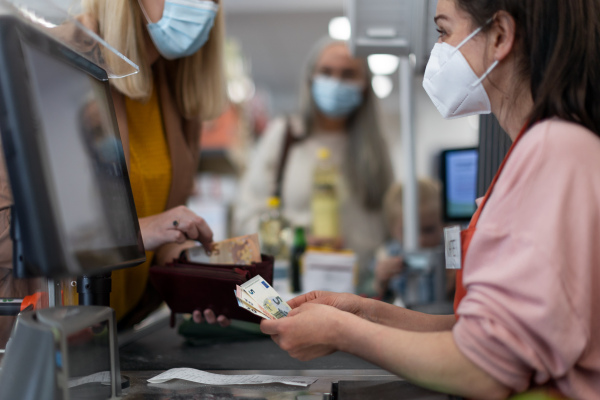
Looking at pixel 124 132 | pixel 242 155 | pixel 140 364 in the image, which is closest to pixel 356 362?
pixel 140 364

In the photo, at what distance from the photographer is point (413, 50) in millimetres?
1741

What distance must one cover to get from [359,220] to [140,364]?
1626 millimetres

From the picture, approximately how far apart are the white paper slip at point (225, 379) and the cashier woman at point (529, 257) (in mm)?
168

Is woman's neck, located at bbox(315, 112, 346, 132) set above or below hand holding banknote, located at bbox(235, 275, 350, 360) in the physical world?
above

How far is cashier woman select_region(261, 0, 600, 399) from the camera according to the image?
27.0 inches

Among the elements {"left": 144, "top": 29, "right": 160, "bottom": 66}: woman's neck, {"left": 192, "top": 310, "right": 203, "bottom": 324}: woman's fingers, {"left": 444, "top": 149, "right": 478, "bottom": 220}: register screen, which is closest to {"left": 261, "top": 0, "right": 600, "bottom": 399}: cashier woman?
{"left": 192, "top": 310, "right": 203, "bottom": 324}: woman's fingers

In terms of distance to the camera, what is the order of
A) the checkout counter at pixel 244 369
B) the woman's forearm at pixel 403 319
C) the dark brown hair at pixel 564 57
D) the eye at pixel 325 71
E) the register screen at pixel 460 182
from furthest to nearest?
the eye at pixel 325 71, the register screen at pixel 460 182, the woman's forearm at pixel 403 319, the checkout counter at pixel 244 369, the dark brown hair at pixel 564 57

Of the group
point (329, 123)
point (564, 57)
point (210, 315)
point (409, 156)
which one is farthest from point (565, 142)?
point (329, 123)

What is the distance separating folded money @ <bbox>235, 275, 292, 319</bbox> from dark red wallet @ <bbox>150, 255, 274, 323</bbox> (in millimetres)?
47

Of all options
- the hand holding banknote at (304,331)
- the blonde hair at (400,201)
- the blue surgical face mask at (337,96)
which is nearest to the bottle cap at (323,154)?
the blue surgical face mask at (337,96)

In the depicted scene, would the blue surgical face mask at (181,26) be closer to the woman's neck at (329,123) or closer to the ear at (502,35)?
the ear at (502,35)

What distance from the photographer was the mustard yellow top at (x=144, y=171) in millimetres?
1318

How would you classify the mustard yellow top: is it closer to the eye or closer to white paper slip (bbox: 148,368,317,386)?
white paper slip (bbox: 148,368,317,386)

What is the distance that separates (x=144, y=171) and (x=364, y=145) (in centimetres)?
151
